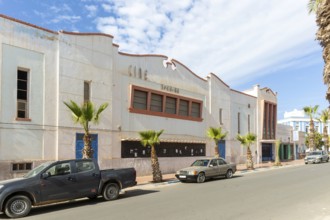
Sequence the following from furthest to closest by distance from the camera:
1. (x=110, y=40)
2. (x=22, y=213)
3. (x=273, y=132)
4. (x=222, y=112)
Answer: (x=273, y=132) → (x=222, y=112) → (x=110, y=40) → (x=22, y=213)

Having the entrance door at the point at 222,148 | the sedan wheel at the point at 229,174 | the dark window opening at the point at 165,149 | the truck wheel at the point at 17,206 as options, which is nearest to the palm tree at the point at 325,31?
the truck wheel at the point at 17,206

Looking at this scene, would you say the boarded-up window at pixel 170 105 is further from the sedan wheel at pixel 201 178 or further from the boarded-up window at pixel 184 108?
the sedan wheel at pixel 201 178

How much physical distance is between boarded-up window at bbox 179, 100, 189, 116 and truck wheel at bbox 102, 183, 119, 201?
16.4 metres

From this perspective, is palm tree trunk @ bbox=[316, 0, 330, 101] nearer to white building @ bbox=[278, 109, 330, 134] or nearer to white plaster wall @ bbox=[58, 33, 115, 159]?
white plaster wall @ bbox=[58, 33, 115, 159]

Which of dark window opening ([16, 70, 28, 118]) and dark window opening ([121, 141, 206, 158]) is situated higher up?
dark window opening ([16, 70, 28, 118])

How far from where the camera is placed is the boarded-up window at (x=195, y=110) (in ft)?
105

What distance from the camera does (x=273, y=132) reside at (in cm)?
4616

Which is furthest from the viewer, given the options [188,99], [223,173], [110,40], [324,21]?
[188,99]

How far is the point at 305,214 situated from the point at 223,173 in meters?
12.3

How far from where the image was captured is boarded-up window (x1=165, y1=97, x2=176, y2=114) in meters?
29.1

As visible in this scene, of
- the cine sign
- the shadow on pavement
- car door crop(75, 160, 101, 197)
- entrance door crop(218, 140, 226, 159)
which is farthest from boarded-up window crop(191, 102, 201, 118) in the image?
car door crop(75, 160, 101, 197)

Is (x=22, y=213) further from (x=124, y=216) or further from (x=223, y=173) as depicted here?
(x=223, y=173)

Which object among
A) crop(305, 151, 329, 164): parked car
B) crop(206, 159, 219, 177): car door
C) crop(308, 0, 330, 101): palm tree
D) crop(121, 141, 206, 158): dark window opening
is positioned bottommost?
crop(305, 151, 329, 164): parked car

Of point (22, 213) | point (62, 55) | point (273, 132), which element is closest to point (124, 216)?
point (22, 213)
